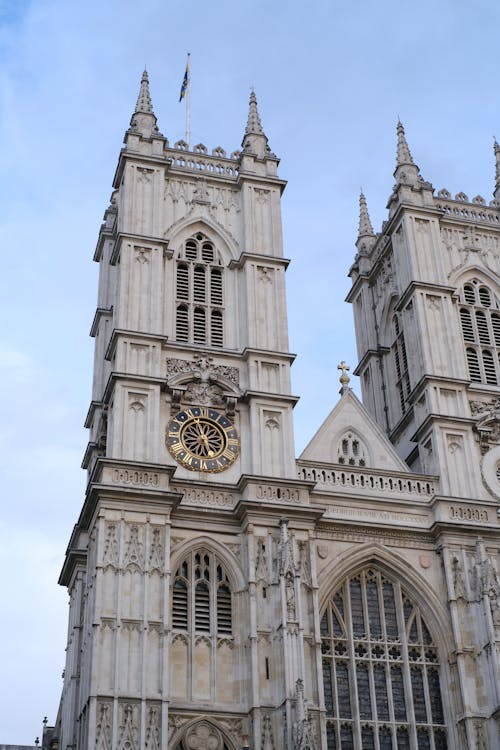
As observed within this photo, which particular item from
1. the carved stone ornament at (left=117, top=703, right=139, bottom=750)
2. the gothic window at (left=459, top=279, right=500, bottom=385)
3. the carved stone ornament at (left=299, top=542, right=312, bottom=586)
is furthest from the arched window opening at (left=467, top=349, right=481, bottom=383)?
the carved stone ornament at (left=117, top=703, right=139, bottom=750)

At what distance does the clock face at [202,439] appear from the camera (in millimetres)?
29766

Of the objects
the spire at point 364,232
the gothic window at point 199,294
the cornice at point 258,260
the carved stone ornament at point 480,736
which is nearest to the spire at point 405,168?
the spire at point 364,232

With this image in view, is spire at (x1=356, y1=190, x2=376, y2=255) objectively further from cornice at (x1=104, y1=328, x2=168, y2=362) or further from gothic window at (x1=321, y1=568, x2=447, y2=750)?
gothic window at (x1=321, y1=568, x2=447, y2=750)

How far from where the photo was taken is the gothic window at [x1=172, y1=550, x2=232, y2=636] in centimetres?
2727

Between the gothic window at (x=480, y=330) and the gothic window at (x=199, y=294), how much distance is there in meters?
7.90

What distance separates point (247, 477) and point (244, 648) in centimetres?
440

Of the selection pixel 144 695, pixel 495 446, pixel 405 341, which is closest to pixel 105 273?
pixel 405 341

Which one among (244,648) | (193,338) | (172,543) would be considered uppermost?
(193,338)

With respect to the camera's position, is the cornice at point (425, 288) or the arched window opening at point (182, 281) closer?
the arched window opening at point (182, 281)

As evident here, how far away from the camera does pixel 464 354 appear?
34.3 metres

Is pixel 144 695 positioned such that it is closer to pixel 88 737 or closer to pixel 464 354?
pixel 88 737

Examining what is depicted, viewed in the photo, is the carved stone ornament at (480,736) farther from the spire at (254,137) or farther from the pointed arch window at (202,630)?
the spire at (254,137)

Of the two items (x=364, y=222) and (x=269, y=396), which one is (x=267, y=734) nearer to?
(x=269, y=396)

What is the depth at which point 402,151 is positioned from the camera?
129 ft
